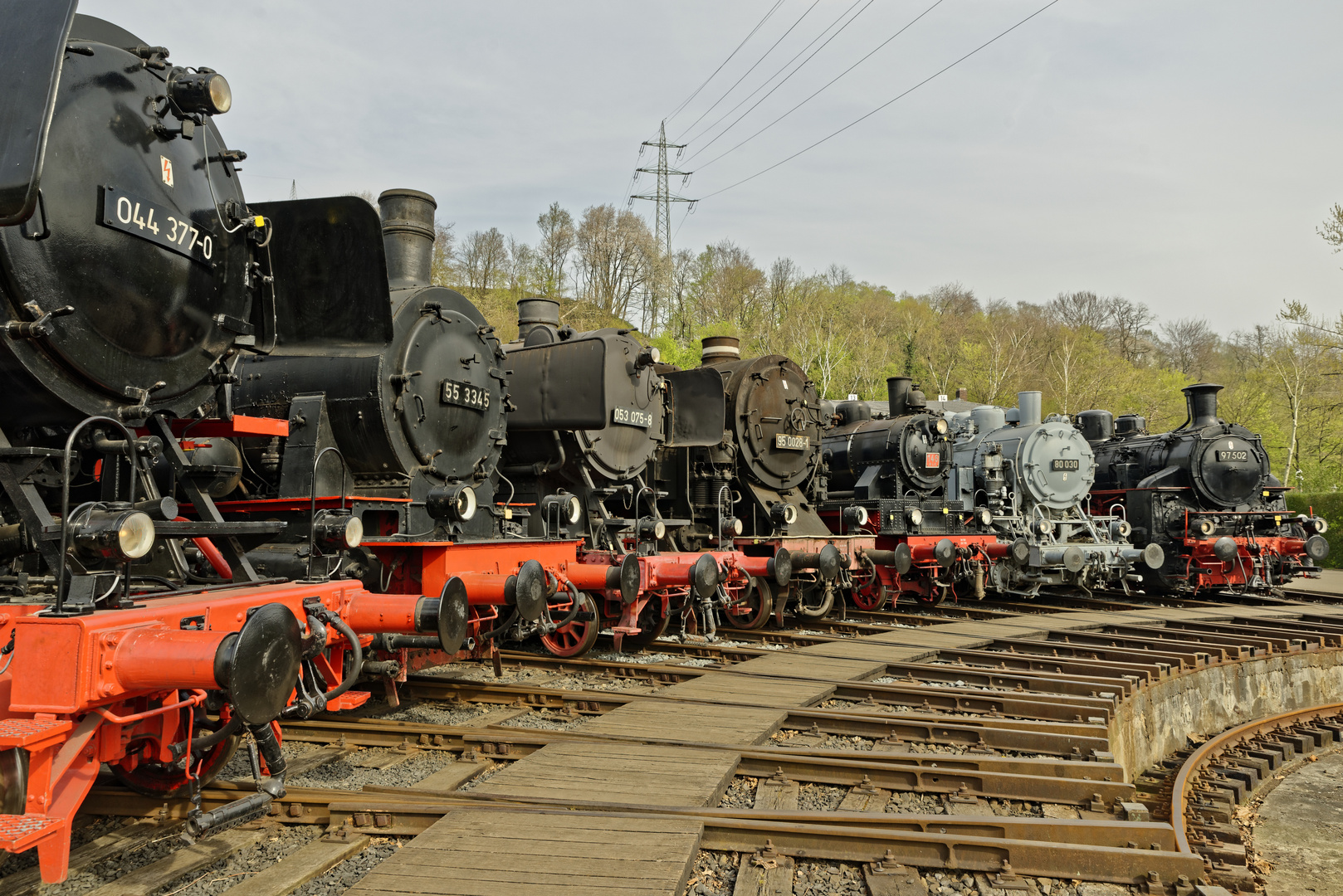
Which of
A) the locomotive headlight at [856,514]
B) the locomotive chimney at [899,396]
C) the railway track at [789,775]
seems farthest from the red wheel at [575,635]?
the locomotive chimney at [899,396]

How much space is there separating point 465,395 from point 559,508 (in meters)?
1.38

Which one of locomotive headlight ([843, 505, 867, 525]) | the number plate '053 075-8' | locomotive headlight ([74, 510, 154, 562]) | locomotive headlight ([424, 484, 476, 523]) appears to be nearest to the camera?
locomotive headlight ([74, 510, 154, 562])

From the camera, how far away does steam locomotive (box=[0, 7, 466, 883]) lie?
2.51m

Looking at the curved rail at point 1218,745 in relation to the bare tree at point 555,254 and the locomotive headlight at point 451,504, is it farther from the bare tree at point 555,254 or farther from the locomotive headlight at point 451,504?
the bare tree at point 555,254

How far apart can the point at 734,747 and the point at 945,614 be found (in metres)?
7.81

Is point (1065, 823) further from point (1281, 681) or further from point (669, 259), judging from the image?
point (669, 259)

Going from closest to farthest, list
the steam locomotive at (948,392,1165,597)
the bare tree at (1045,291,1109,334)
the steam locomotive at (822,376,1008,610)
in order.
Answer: the steam locomotive at (822,376,1008,610) < the steam locomotive at (948,392,1165,597) < the bare tree at (1045,291,1109,334)

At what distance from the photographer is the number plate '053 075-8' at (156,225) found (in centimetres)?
313

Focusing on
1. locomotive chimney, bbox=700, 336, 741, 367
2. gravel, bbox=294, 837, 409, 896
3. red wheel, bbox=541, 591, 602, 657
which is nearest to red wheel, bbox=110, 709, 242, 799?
gravel, bbox=294, 837, 409, 896

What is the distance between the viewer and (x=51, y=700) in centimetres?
251

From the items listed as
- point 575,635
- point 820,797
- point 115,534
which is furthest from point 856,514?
point 115,534

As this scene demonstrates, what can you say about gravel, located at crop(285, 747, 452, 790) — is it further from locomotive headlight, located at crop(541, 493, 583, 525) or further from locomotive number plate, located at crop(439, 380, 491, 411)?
locomotive headlight, located at crop(541, 493, 583, 525)

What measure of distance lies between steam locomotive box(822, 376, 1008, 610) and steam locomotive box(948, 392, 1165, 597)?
0.46 metres

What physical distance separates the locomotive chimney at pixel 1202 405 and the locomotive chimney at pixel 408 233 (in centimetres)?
1358
